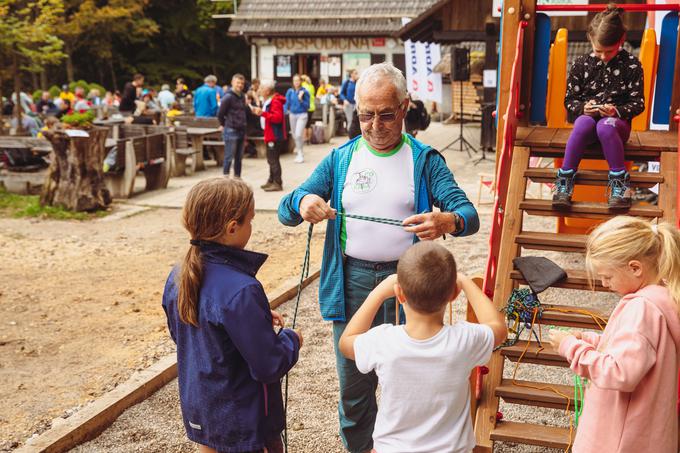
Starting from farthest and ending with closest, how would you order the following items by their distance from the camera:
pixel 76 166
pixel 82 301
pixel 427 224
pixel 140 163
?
pixel 140 163 → pixel 76 166 → pixel 82 301 → pixel 427 224

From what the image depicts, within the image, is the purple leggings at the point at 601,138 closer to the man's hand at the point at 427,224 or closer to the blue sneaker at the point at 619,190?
the blue sneaker at the point at 619,190

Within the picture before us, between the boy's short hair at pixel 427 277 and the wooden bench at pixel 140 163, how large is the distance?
31.7ft

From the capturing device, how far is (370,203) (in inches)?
127

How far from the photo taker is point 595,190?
6.60 m

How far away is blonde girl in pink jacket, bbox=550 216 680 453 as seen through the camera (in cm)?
241

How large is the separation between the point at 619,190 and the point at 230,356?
9.53 feet

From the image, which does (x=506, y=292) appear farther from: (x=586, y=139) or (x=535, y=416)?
(x=586, y=139)

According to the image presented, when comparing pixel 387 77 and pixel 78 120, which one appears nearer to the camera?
pixel 387 77

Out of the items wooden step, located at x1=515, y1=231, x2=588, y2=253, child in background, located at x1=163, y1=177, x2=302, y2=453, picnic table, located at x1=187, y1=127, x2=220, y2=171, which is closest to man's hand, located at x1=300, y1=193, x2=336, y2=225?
child in background, located at x1=163, y1=177, x2=302, y2=453

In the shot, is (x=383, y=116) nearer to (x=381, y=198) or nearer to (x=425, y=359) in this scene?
(x=381, y=198)

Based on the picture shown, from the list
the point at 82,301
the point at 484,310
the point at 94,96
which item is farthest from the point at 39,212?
the point at 94,96

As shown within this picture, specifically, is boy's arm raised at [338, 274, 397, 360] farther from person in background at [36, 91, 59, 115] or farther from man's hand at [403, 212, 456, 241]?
person in background at [36, 91, 59, 115]

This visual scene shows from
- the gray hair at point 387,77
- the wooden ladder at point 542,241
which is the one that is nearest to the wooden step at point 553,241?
the wooden ladder at point 542,241

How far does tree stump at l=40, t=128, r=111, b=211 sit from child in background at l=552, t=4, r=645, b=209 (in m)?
7.15
